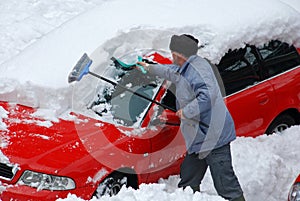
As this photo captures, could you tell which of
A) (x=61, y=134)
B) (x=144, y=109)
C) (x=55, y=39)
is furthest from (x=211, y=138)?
(x=55, y=39)

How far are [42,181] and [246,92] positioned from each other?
2.45 m

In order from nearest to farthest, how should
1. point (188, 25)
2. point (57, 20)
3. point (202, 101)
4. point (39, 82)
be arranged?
point (202, 101) < point (39, 82) < point (188, 25) < point (57, 20)

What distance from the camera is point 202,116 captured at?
4.52 metres

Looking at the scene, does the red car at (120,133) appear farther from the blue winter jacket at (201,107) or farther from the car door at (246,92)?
the blue winter jacket at (201,107)

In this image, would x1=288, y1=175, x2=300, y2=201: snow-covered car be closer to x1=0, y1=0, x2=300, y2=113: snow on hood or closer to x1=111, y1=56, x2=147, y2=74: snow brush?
x1=0, y1=0, x2=300, y2=113: snow on hood

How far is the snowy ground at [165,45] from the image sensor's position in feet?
17.2

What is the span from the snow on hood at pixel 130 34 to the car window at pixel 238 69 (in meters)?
0.09

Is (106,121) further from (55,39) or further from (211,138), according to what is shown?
(55,39)

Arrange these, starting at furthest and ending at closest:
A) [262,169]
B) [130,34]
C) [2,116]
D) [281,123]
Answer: [281,123] < [130,34] < [262,169] < [2,116]

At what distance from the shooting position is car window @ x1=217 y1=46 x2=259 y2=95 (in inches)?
218

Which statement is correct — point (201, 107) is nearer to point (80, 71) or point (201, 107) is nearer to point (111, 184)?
point (111, 184)

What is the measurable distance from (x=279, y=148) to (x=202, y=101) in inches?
71.5

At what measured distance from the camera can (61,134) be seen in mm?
4645

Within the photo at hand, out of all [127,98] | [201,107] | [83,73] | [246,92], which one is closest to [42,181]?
[83,73]
